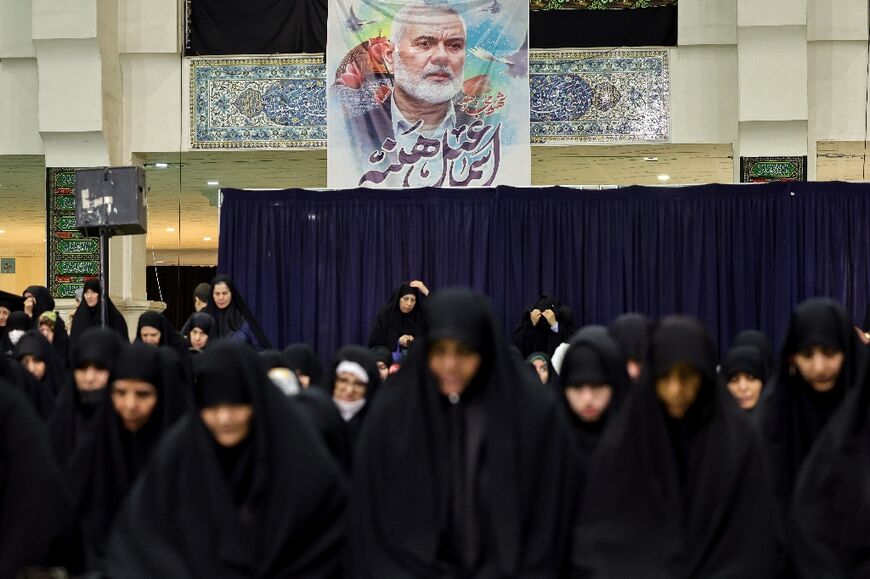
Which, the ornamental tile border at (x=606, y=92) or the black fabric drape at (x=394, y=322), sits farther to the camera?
the ornamental tile border at (x=606, y=92)

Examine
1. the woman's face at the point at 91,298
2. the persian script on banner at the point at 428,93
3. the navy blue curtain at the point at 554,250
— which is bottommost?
the woman's face at the point at 91,298

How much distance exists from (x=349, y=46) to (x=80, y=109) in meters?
2.74

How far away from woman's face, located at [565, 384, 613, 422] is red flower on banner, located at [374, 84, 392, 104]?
8477 millimetres

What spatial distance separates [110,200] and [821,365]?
5519mm

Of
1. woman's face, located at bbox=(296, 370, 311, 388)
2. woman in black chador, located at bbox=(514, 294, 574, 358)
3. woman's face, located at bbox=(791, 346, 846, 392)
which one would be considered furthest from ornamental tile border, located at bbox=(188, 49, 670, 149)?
woman's face, located at bbox=(791, 346, 846, 392)

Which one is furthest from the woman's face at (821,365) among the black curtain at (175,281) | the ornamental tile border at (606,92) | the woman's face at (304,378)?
the black curtain at (175,281)

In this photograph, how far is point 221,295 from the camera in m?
8.70

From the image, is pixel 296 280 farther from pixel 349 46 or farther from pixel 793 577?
pixel 793 577

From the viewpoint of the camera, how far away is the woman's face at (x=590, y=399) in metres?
3.76

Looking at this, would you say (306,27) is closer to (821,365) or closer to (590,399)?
(590,399)

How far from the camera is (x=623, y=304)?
1044cm

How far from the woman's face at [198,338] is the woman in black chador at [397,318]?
2.10 metres

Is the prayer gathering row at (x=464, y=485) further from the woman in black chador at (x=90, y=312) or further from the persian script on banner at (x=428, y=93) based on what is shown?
the persian script on banner at (x=428, y=93)

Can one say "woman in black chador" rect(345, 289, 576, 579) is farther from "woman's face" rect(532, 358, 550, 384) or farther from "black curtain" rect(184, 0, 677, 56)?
"black curtain" rect(184, 0, 677, 56)
